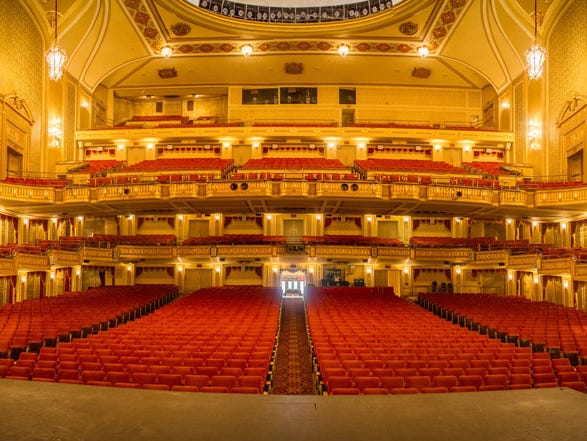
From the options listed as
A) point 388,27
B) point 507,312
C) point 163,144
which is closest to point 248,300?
point 507,312

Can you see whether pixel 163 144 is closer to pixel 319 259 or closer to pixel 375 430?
pixel 319 259

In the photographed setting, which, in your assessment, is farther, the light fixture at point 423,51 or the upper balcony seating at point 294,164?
the light fixture at point 423,51

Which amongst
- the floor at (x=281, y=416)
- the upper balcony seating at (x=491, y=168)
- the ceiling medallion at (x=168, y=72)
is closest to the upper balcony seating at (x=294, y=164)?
the upper balcony seating at (x=491, y=168)

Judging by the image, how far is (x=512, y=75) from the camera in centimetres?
2186

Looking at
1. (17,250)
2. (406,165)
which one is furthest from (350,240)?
(17,250)

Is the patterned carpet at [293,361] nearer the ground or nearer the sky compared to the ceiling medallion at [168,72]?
nearer the ground

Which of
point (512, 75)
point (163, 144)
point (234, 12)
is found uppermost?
point (234, 12)

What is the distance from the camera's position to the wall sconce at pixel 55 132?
1994 cm

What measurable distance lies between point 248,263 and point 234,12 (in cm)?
1214

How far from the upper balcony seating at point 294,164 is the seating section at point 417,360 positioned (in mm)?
11748

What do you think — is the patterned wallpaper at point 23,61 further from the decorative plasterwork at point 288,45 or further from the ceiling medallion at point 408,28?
the ceiling medallion at point 408,28

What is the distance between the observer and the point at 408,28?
21500 mm

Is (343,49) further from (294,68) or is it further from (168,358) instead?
(168,358)

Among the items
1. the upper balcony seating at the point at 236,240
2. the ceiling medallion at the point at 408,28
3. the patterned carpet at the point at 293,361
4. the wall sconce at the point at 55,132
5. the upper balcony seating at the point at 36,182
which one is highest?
the ceiling medallion at the point at 408,28
